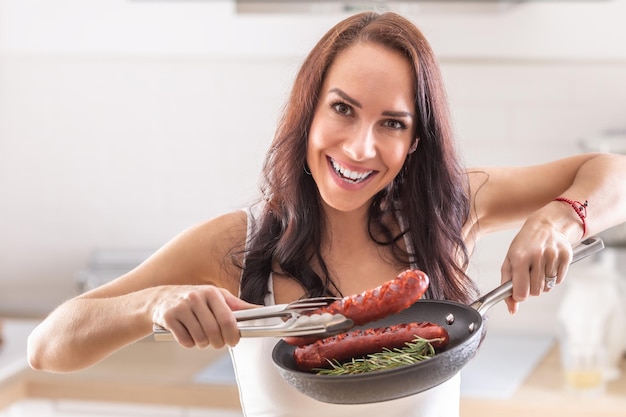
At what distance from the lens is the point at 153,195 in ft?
9.38

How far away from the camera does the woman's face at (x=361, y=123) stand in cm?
139

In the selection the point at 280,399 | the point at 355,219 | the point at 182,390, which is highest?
the point at 355,219

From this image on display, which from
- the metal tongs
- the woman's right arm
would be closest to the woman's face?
the woman's right arm

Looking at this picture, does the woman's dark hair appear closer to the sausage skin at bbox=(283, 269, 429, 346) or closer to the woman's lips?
the woman's lips

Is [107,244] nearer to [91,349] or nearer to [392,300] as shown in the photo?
[91,349]

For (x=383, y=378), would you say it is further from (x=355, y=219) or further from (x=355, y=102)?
(x=355, y=219)

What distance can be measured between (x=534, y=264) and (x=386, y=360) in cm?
28

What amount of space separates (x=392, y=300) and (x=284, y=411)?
1.21 ft

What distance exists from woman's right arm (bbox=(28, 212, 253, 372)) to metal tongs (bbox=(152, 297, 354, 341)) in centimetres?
1

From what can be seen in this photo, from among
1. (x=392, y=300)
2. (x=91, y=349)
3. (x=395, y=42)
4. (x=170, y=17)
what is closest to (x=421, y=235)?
(x=395, y=42)

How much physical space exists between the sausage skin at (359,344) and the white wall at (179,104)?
4.55ft

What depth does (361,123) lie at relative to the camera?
1.39 m

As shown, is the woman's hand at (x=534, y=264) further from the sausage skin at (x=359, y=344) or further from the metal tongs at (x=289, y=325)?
the metal tongs at (x=289, y=325)

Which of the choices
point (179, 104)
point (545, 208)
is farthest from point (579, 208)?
point (179, 104)
